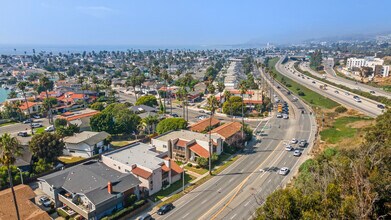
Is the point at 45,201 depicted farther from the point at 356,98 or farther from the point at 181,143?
the point at 356,98

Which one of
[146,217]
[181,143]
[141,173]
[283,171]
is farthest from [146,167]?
[283,171]

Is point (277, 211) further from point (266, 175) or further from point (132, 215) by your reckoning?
point (266, 175)

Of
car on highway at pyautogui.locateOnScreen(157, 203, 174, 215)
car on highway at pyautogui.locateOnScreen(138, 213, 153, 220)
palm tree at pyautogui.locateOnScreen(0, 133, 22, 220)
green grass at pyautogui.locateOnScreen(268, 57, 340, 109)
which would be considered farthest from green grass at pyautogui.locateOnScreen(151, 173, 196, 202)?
green grass at pyautogui.locateOnScreen(268, 57, 340, 109)

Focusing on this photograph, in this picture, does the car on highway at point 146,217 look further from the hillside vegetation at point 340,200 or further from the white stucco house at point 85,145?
the white stucco house at point 85,145

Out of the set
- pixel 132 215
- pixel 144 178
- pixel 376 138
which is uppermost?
pixel 376 138

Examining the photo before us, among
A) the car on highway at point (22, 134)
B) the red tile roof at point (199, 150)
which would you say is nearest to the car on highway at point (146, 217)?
the red tile roof at point (199, 150)

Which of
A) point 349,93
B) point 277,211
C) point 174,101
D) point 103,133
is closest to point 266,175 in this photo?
point 277,211
